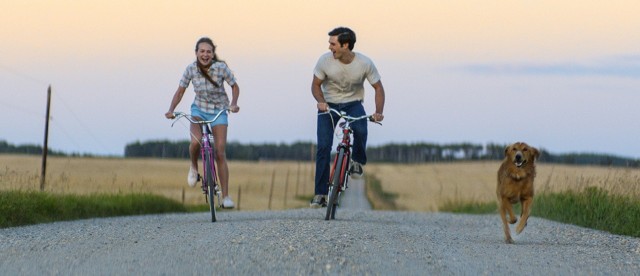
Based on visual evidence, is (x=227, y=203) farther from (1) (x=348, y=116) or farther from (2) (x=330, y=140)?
(1) (x=348, y=116)

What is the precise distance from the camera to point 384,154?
57406 millimetres

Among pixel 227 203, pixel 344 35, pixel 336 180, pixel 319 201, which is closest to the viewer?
pixel 344 35

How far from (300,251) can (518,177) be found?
3403 millimetres

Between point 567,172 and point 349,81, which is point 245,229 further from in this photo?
point 567,172

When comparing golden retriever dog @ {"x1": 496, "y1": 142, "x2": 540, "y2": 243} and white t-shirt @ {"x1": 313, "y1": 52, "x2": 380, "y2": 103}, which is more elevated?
white t-shirt @ {"x1": 313, "y1": 52, "x2": 380, "y2": 103}

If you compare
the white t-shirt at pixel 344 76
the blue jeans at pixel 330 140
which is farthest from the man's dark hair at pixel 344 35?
the blue jeans at pixel 330 140

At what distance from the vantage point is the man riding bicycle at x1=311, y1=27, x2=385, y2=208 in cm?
1398

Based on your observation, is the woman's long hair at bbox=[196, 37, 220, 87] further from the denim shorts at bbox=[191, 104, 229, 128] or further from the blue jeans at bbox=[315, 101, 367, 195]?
the blue jeans at bbox=[315, 101, 367, 195]

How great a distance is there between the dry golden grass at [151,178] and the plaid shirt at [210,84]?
2.83m

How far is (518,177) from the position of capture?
12.6 m

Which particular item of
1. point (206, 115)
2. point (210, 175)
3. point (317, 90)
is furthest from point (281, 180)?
point (317, 90)

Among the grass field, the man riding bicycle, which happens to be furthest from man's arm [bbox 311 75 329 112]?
the grass field

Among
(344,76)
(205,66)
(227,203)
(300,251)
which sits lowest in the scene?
(300,251)

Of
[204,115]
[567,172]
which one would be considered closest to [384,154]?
[567,172]
